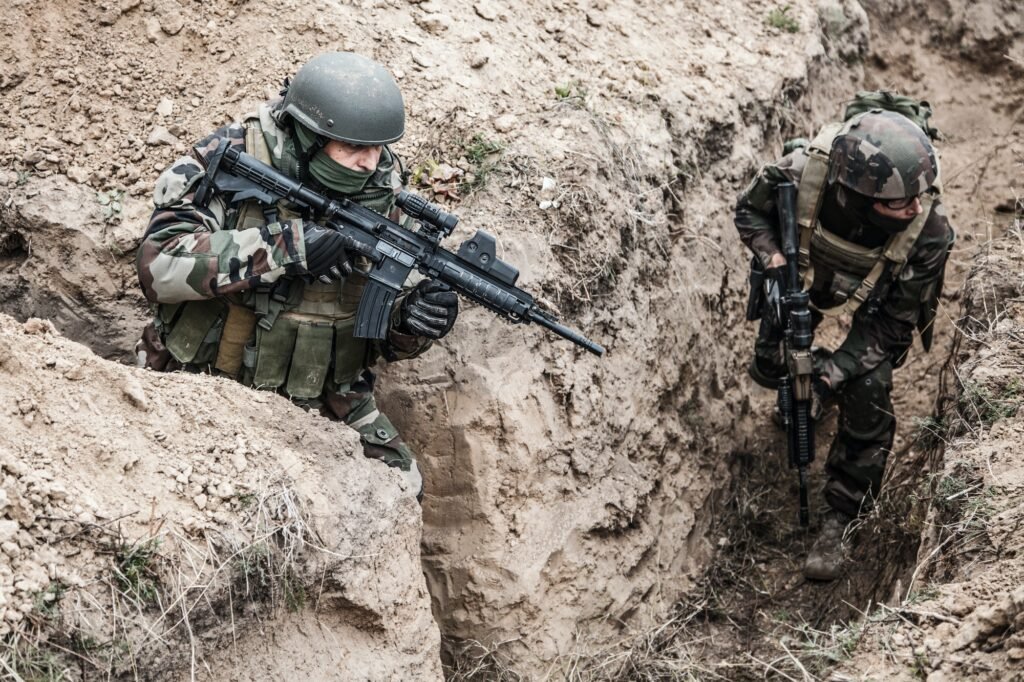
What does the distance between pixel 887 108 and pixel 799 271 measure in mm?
980

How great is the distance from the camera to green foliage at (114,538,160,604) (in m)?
3.40

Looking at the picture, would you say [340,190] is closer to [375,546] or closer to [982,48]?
[375,546]

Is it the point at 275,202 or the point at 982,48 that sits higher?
the point at 275,202

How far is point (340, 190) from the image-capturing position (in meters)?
4.74

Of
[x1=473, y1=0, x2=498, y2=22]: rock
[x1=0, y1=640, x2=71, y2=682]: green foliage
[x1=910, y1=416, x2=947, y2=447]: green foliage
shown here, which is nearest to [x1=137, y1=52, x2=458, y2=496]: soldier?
[x1=0, y1=640, x2=71, y2=682]: green foliage

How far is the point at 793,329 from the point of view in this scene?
20.1 feet

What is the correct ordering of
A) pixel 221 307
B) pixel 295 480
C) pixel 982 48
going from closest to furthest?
pixel 295 480 < pixel 221 307 < pixel 982 48

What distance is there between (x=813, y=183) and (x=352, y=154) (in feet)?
8.71

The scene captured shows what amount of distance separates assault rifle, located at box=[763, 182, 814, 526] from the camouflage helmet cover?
39 centimetres

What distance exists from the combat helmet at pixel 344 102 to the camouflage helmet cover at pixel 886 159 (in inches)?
95.0

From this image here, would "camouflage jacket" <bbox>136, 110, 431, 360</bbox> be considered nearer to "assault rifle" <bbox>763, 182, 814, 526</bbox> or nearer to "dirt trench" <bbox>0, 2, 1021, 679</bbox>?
"dirt trench" <bbox>0, 2, 1021, 679</bbox>

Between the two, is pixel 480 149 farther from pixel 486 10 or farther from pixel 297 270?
pixel 297 270

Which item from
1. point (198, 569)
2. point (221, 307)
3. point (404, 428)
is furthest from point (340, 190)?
point (198, 569)

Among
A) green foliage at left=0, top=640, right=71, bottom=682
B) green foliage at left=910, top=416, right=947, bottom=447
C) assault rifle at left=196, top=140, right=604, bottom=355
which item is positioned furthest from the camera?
green foliage at left=910, top=416, right=947, bottom=447
